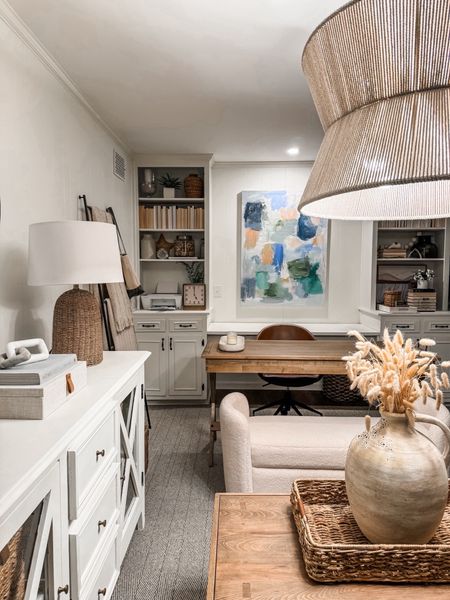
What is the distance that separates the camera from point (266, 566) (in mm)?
1112

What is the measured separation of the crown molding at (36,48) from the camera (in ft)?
6.07

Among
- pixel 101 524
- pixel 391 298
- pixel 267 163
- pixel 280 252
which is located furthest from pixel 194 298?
pixel 101 524

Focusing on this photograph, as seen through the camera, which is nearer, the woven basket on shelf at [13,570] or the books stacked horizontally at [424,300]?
the woven basket on shelf at [13,570]

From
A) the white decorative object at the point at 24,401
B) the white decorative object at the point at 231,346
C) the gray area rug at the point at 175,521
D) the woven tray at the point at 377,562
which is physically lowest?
the gray area rug at the point at 175,521

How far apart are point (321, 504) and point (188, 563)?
3.42ft

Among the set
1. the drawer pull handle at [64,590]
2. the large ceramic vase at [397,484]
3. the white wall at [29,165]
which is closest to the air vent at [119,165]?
the white wall at [29,165]

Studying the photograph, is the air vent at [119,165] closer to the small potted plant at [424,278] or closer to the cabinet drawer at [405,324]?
the cabinet drawer at [405,324]

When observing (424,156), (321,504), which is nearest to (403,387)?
(321,504)

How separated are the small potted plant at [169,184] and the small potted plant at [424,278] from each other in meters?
2.82

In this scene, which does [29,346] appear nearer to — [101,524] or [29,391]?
[29,391]

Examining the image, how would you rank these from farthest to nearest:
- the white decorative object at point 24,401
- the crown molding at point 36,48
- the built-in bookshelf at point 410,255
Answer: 1. the built-in bookshelf at point 410,255
2. the crown molding at point 36,48
3. the white decorative object at point 24,401

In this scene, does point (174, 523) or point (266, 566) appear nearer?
point (266, 566)

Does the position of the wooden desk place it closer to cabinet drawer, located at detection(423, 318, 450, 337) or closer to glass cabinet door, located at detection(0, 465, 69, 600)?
cabinet drawer, located at detection(423, 318, 450, 337)

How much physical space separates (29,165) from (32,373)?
1249mm
